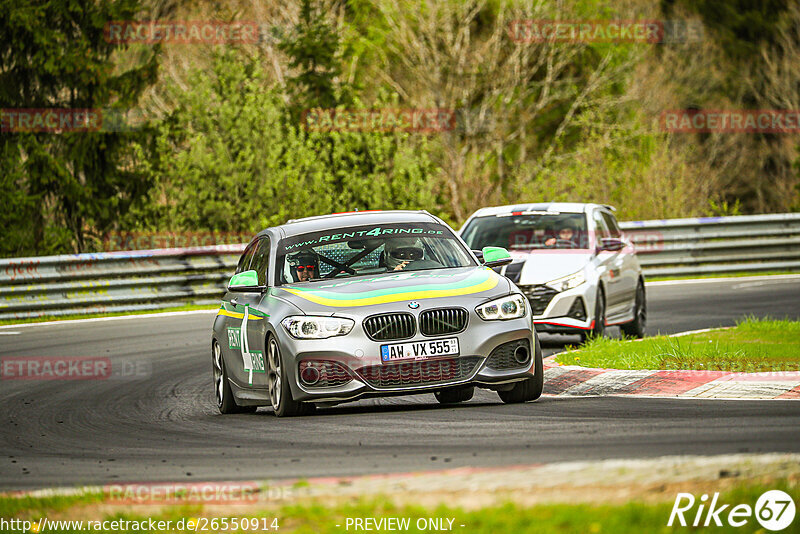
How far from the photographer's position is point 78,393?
13.1 metres

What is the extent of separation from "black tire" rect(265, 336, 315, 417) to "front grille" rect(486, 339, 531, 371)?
4.67 ft

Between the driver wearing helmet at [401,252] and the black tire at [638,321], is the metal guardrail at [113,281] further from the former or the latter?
the driver wearing helmet at [401,252]

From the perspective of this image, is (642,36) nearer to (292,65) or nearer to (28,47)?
(292,65)

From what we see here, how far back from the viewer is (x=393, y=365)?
9.79 meters

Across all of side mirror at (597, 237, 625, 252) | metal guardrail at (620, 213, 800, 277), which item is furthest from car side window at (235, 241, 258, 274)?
metal guardrail at (620, 213, 800, 277)

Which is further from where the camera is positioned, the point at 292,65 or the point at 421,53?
the point at 421,53

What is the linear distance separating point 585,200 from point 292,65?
531 inches

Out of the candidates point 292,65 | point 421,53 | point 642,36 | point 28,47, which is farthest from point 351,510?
point 642,36

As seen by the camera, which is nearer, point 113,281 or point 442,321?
point 442,321

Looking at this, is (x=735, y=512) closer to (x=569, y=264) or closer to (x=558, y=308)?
(x=558, y=308)

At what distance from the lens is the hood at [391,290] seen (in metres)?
9.95

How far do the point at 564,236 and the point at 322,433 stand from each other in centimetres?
778

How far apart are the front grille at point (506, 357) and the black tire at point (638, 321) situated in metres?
6.78

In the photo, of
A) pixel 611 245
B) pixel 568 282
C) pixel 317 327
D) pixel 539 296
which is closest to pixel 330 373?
pixel 317 327
